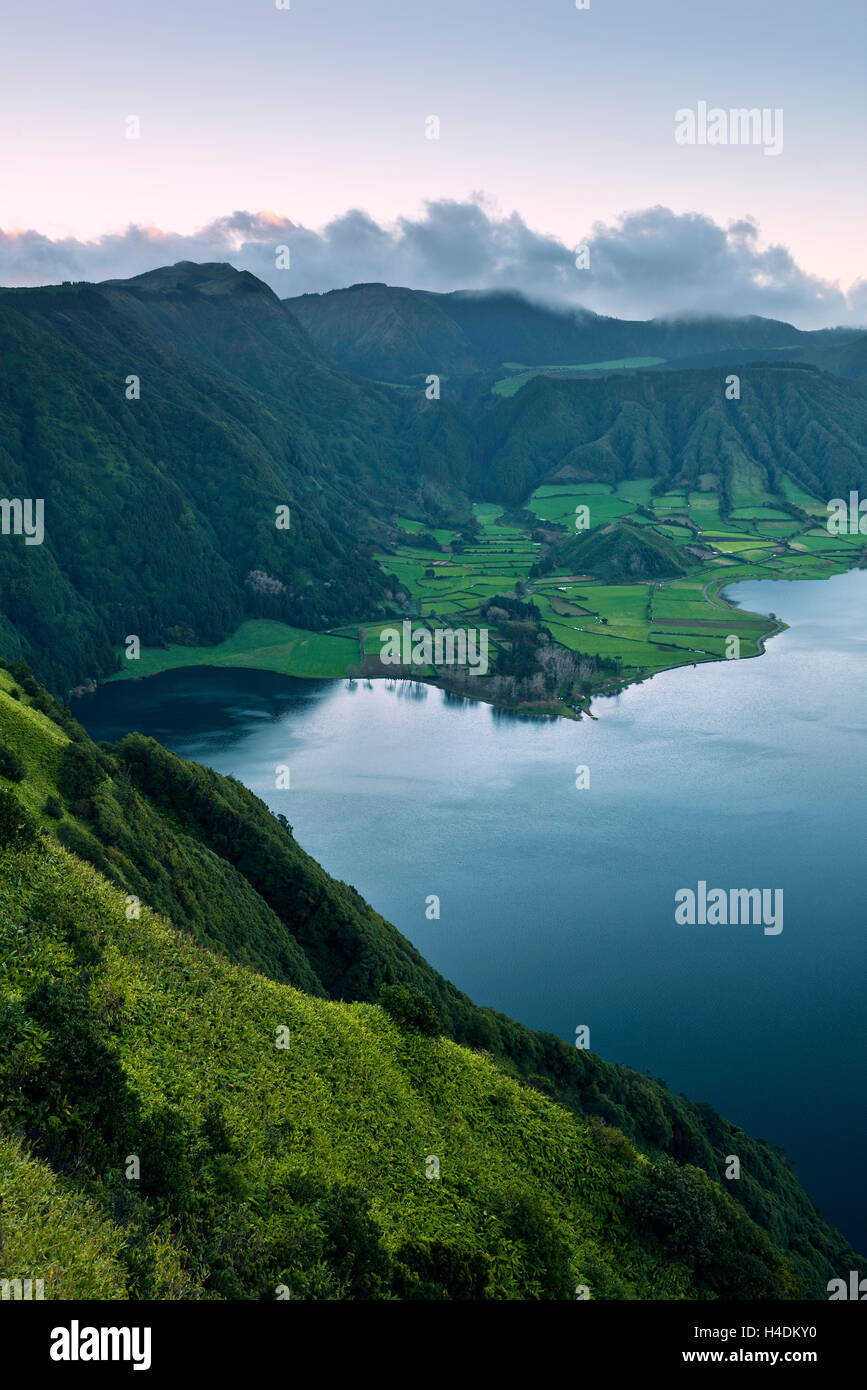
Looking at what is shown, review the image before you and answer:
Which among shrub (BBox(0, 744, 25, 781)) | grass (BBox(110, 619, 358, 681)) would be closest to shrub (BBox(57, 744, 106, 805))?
shrub (BBox(0, 744, 25, 781))

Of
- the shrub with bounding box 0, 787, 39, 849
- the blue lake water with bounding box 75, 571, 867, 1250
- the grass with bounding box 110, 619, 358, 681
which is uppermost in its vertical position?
the shrub with bounding box 0, 787, 39, 849

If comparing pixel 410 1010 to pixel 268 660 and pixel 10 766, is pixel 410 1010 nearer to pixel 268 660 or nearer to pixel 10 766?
pixel 10 766

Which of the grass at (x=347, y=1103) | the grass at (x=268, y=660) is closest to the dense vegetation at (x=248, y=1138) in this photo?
the grass at (x=347, y=1103)

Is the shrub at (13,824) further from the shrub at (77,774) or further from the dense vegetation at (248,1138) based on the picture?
the shrub at (77,774)

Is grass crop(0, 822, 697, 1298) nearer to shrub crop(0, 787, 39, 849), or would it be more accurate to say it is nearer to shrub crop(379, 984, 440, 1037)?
shrub crop(379, 984, 440, 1037)

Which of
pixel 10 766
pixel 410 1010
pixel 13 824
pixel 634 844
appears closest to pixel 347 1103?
pixel 410 1010
